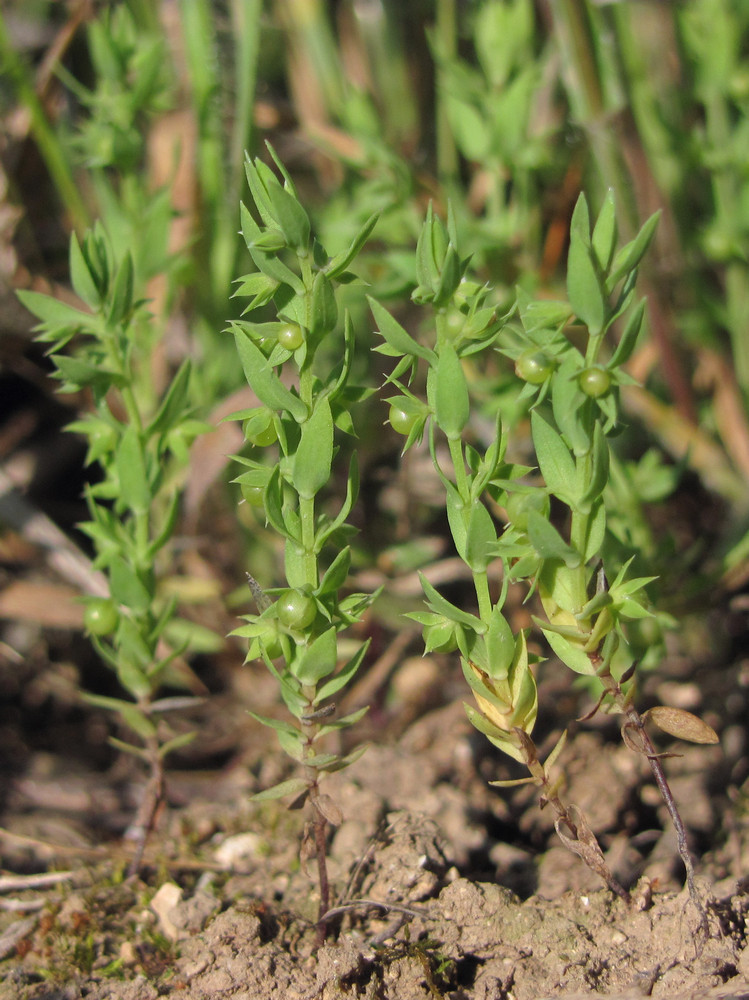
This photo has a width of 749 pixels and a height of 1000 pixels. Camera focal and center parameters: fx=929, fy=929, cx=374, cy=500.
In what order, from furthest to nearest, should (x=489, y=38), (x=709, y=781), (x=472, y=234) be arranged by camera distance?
(x=489, y=38) < (x=472, y=234) < (x=709, y=781)

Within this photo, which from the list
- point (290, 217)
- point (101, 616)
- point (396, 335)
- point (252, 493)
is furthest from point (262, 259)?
point (101, 616)

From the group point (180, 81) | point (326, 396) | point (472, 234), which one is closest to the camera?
point (326, 396)

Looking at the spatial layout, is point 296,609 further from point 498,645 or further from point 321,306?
point 321,306

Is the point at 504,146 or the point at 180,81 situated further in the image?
the point at 180,81

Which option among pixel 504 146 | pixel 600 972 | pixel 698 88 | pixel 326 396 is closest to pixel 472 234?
pixel 504 146

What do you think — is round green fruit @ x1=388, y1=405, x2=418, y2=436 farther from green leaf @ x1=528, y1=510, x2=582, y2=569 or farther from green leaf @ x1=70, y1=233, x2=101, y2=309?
A: green leaf @ x1=70, y1=233, x2=101, y2=309

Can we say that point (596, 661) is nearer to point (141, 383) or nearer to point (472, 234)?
point (472, 234)

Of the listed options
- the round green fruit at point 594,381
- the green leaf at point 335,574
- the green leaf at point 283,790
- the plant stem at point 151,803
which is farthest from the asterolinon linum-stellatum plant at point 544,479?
the plant stem at point 151,803
